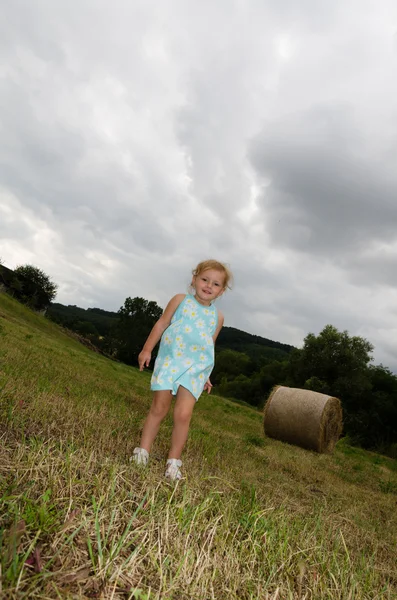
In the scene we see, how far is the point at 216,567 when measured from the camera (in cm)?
180

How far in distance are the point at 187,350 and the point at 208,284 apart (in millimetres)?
773

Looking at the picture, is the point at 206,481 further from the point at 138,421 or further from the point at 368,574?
the point at 138,421

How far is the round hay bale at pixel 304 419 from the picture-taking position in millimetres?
11445

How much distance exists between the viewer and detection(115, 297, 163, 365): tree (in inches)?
2739

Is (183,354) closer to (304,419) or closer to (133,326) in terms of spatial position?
(304,419)

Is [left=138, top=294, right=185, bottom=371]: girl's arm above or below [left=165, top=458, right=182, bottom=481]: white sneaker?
above

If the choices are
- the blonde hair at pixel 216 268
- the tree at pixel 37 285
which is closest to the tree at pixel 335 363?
the blonde hair at pixel 216 268

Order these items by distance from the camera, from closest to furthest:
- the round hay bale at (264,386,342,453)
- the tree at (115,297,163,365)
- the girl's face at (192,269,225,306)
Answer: the girl's face at (192,269,225,306)
the round hay bale at (264,386,342,453)
the tree at (115,297,163,365)

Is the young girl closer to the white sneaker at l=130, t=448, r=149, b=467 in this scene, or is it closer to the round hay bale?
the white sneaker at l=130, t=448, r=149, b=467

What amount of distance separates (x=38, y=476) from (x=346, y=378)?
123 feet

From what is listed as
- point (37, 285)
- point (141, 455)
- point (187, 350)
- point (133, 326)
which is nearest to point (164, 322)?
point (187, 350)

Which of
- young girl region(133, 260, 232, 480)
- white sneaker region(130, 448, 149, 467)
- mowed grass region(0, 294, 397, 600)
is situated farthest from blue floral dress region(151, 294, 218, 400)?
mowed grass region(0, 294, 397, 600)

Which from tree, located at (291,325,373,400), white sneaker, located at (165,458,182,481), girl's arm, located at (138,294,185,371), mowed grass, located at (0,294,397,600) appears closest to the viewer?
mowed grass, located at (0,294,397,600)

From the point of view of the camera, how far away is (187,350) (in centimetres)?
403
